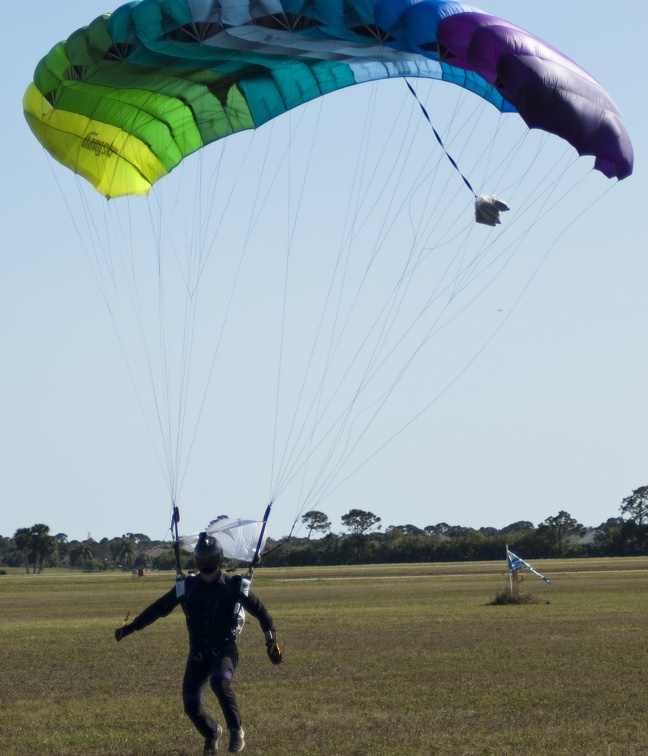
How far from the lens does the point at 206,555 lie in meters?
9.63

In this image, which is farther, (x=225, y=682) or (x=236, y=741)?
(x=225, y=682)

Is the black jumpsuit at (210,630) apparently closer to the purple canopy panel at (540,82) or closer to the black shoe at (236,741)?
the black shoe at (236,741)

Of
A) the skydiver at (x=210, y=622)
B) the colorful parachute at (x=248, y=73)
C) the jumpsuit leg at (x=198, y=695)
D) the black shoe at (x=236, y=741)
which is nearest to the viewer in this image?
the black shoe at (x=236, y=741)

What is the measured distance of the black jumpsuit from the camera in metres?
9.23

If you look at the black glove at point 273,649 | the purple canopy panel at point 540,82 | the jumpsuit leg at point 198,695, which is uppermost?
the purple canopy panel at point 540,82

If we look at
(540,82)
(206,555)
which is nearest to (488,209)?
(540,82)

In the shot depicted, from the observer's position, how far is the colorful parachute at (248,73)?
→ 11109 millimetres

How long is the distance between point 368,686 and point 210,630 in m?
4.10

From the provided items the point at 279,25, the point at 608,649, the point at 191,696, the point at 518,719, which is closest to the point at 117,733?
the point at 191,696

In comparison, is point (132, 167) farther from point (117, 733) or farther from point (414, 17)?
point (117, 733)

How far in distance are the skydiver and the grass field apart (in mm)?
530

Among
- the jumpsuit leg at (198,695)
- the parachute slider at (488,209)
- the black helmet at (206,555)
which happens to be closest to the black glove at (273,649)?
the jumpsuit leg at (198,695)

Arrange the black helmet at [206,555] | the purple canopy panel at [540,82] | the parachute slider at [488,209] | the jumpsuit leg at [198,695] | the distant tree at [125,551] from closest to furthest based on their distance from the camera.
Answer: the jumpsuit leg at [198,695], the black helmet at [206,555], the purple canopy panel at [540,82], the parachute slider at [488,209], the distant tree at [125,551]

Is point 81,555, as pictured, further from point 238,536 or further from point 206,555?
point 206,555
